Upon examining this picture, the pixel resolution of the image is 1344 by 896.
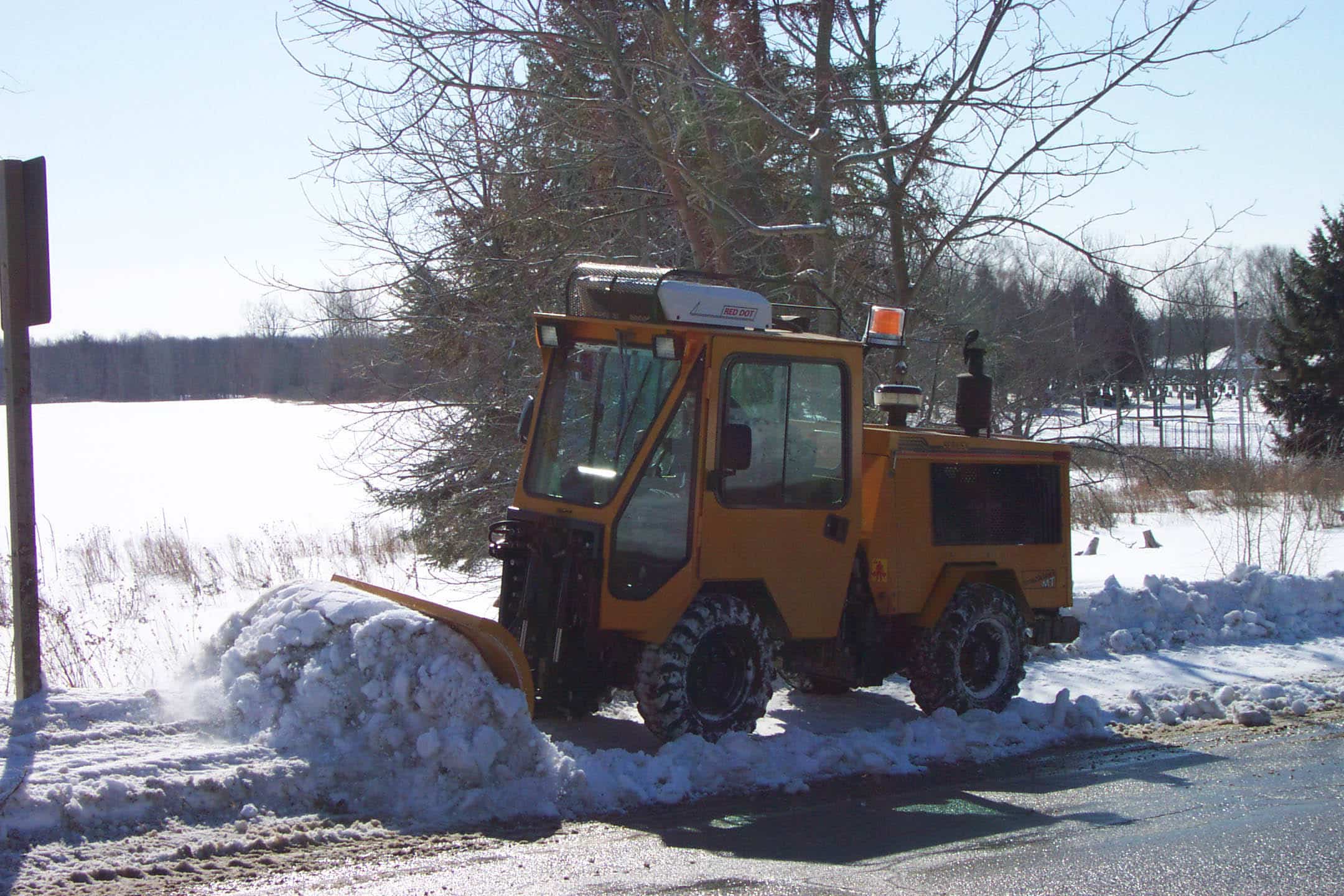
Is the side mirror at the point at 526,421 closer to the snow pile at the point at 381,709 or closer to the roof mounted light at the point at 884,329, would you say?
the snow pile at the point at 381,709

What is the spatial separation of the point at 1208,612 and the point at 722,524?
594cm

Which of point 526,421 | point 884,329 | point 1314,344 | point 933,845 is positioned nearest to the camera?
point 933,845

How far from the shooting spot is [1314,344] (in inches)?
1297

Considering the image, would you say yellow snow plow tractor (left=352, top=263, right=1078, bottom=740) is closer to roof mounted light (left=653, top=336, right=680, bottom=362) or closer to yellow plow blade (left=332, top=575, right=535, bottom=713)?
roof mounted light (left=653, top=336, right=680, bottom=362)

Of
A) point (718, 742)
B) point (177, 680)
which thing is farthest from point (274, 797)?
point (718, 742)

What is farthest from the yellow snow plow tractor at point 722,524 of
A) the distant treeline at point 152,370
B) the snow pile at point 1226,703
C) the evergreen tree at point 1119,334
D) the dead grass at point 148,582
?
the distant treeline at point 152,370

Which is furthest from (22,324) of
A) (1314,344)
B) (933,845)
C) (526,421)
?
(1314,344)

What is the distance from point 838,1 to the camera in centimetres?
1027

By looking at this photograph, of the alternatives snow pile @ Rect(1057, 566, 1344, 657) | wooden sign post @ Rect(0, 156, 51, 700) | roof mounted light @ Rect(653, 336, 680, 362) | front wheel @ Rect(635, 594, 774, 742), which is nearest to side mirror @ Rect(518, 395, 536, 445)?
roof mounted light @ Rect(653, 336, 680, 362)

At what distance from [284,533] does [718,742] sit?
43.1ft

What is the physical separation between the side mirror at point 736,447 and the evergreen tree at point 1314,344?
97.9 ft

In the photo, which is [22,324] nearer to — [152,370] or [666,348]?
[666,348]

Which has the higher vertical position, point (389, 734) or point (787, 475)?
point (787, 475)

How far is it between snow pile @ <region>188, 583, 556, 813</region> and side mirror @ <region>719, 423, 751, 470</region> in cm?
157
